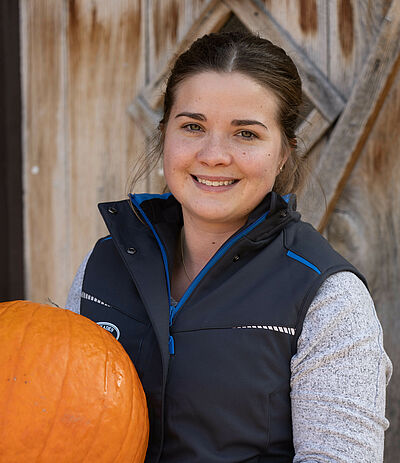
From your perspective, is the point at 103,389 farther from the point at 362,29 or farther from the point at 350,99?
the point at 362,29

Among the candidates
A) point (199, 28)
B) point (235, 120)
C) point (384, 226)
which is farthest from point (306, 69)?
point (235, 120)

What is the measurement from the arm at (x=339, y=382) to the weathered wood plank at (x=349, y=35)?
119 cm

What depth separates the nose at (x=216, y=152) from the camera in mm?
1639

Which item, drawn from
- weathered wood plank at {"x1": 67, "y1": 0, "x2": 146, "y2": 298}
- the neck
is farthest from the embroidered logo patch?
weathered wood plank at {"x1": 67, "y1": 0, "x2": 146, "y2": 298}

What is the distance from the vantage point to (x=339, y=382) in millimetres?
1372

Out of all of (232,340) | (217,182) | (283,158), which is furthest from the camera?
(283,158)

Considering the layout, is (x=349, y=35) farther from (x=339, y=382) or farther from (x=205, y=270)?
(x=339, y=382)

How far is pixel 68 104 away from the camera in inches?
116

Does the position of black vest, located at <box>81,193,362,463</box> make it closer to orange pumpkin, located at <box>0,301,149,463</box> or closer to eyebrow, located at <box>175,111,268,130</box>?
orange pumpkin, located at <box>0,301,149,463</box>

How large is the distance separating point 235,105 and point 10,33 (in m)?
1.77

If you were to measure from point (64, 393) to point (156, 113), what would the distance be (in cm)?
168

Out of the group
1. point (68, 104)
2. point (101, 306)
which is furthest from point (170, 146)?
point (68, 104)

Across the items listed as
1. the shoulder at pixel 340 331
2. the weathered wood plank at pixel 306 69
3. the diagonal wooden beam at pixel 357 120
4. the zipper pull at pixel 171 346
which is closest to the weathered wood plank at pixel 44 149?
the weathered wood plank at pixel 306 69

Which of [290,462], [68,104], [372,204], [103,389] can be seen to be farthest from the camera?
[68,104]
